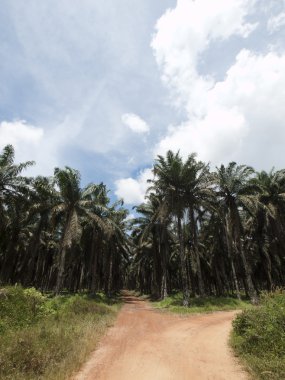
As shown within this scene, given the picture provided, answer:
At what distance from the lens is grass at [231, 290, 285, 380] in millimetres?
6637

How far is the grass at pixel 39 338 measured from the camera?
675cm

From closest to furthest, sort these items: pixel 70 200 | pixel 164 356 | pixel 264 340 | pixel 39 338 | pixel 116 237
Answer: pixel 264 340 → pixel 164 356 → pixel 39 338 → pixel 70 200 → pixel 116 237

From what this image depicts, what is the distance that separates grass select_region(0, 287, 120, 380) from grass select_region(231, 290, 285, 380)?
4865 millimetres

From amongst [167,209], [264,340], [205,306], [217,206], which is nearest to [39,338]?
[264,340]

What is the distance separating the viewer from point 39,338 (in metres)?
8.94

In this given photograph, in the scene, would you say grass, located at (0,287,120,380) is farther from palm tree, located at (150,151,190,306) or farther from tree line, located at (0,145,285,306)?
palm tree, located at (150,151,190,306)

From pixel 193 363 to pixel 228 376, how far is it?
1271 mm

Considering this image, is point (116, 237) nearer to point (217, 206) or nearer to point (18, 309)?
point (217, 206)

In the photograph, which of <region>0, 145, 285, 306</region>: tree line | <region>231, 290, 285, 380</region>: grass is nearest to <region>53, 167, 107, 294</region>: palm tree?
<region>0, 145, 285, 306</region>: tree line

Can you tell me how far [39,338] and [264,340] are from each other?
23.7 ft

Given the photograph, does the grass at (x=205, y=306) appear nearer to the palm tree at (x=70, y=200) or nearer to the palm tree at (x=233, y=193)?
the palm tree at (x=233, y=193)

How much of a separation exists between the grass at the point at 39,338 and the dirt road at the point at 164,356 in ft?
1.83

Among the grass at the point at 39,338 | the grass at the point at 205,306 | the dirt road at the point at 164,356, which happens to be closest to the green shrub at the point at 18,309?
the grass at the point at 39,338

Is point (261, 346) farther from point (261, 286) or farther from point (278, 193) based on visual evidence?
point (261, 286)
